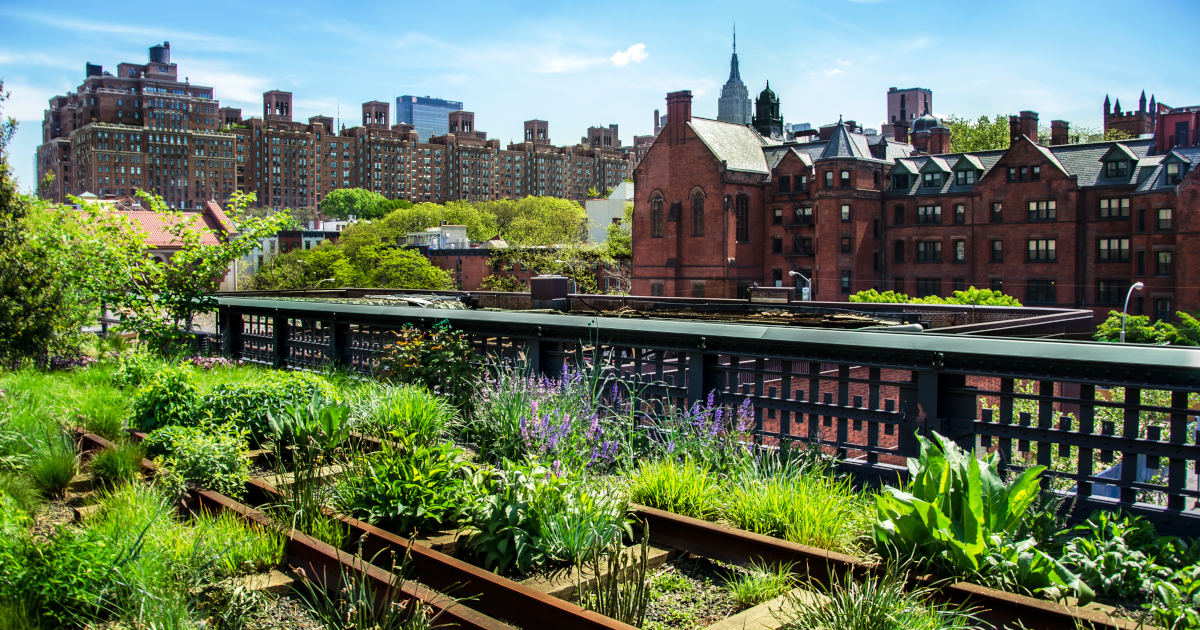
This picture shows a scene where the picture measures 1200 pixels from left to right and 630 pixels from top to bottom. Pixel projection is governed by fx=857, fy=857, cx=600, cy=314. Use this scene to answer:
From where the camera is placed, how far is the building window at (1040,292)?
204 ft

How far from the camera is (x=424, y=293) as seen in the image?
81.2ft

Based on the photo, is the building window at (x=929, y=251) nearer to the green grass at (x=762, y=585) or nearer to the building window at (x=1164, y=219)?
the building window at (x=1164, y=219)

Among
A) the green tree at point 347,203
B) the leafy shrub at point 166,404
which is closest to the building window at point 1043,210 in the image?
the leafy shrub at point 166,404

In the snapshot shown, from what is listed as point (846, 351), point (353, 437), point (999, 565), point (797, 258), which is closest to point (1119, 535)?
point (999, 565)

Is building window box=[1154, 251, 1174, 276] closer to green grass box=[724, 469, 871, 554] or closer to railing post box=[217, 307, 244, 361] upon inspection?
railing post box=[217, 307, 244, 361]

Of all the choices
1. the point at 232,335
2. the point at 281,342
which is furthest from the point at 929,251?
the point at 281,342

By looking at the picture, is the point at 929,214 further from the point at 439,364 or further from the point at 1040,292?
the point at 439,364

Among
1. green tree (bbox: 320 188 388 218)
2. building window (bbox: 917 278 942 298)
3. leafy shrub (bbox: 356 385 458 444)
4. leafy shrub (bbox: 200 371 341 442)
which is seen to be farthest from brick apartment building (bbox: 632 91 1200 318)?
green tree (bbox: 320 188 388 218)

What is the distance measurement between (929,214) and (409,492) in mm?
69957

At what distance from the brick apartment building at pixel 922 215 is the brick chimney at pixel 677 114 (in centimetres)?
12

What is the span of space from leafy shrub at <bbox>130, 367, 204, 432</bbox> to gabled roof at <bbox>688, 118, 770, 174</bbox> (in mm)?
65595

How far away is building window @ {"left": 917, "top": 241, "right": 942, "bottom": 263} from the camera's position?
67.9 metres

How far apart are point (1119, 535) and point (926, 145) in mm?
80850

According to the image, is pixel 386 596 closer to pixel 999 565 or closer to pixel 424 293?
pixel 999 565
